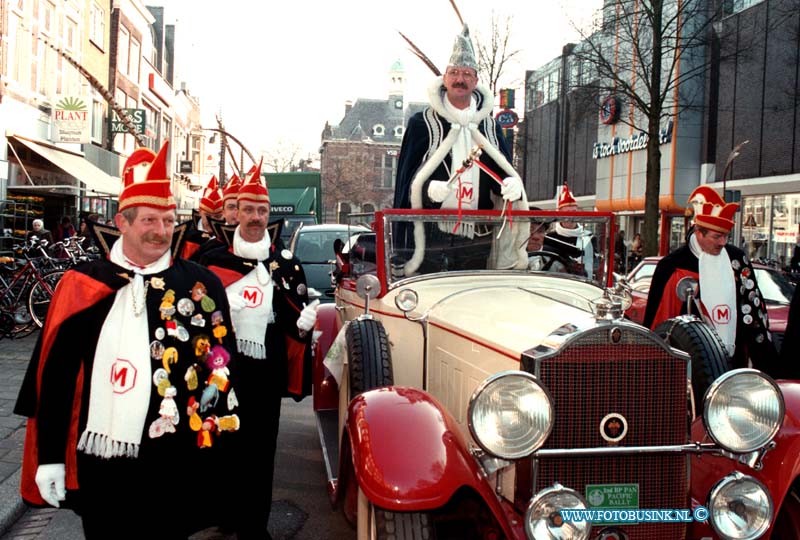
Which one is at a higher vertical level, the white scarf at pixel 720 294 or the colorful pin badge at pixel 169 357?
the white scarf at pixel 720 294

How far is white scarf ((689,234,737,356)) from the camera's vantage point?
4.80m

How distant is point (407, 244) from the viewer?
4.52 metres

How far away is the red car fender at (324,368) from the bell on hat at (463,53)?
2.16m

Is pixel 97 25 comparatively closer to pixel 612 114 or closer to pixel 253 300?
pixel 612 114

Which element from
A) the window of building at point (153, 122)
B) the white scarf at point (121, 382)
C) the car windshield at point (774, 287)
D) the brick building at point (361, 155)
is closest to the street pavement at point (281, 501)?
Result: the white scarf at point (121, 382)

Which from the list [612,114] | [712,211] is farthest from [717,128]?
[712,211]

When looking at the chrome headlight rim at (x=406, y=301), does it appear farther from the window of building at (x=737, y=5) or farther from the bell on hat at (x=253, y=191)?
the window of building at (x=737, y=5)

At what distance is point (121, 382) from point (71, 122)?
1827 cm

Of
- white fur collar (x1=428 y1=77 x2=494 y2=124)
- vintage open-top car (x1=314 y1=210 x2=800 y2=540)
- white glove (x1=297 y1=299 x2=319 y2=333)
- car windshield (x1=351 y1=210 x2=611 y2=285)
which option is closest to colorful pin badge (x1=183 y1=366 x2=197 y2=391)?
vintage open-top car (x1=314 y1=210 x2=800 y2=540)

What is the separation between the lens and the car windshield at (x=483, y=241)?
14.8ft

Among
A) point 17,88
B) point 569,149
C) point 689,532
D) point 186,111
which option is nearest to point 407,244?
point 689,532

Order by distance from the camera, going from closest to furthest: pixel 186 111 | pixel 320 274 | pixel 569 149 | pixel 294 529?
pixel 294 529 < pixel 320 274 < pixel 569 149 < pixel 186 111

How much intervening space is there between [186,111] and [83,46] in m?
29.1

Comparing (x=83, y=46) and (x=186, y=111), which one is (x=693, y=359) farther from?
(x=186, y=111)
